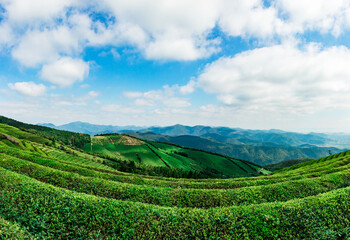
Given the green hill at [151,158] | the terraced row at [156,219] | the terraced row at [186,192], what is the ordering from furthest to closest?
the green hill at [151,158] < the terraced row at [186,192] < the terraced row at [156,219]

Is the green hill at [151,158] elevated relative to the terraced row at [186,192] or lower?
lower

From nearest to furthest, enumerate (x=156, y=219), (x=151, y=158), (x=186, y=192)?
(x=156, y=219) < (x=186, y=192) < (x=151, y=158)

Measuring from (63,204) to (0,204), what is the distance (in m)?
3.82

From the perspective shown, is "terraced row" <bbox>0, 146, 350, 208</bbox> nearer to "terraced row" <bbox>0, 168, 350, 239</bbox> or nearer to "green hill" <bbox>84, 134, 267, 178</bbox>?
"terraced row" <bbox>0, 168, 350, 239</bbox>

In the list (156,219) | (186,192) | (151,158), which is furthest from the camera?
(151,158)

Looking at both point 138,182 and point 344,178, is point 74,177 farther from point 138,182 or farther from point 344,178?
point 344,178

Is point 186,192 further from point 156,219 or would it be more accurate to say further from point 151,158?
point 151,158

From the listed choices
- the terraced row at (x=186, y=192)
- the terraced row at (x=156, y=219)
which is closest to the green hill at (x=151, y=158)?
the terraced row at (x=186, y=192)

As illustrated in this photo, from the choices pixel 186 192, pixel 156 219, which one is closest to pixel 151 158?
pixel 186 192

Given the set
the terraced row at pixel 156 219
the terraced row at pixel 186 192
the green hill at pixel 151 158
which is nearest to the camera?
the terraced row at pixel 156 219

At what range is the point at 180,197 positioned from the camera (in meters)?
14.3

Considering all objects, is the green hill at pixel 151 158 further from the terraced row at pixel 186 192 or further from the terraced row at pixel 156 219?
the terraced row at pixel 156 219

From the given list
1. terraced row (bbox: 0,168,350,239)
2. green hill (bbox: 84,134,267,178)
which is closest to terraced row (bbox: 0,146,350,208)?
terraced row (bbox: 0,168,350,239)

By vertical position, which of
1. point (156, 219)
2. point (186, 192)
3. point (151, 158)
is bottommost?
point (151, 158)
